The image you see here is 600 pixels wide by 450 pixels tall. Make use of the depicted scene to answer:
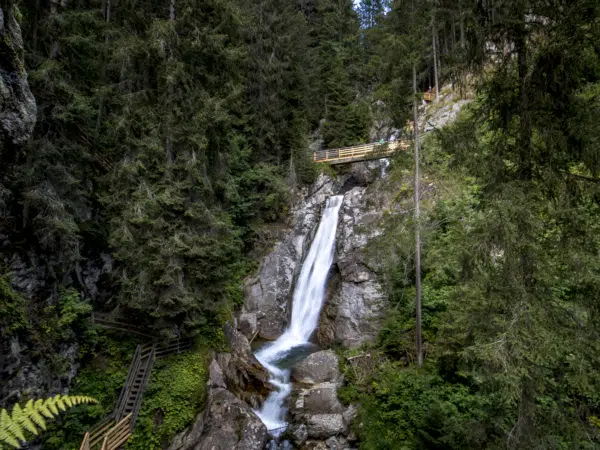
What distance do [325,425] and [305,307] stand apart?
6717 mm

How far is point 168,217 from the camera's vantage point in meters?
10.3

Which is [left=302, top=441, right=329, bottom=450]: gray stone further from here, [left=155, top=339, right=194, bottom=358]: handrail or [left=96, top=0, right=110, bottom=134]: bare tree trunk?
[left=96, top=0, right=110, bottom=134]: bare tree trunk

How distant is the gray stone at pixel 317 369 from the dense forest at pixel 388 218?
1.26 metres

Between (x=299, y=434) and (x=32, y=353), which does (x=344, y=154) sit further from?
(x=32, y=353)

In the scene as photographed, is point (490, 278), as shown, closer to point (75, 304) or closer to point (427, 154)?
point (427, 154)

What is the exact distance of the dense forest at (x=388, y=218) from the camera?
4.28 m

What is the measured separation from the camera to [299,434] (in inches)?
349

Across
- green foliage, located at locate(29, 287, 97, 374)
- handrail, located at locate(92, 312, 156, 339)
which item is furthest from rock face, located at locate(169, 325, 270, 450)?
green foliage, located at locate(29, 287, 97, 374)

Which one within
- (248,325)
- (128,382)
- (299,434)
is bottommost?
(299,434)

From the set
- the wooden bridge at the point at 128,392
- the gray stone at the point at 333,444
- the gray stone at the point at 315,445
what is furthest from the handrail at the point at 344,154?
the gray stone at the point at 315,445

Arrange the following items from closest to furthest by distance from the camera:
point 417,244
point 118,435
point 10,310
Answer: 1. point 10,310
2. point 118,435
3. point 417,244

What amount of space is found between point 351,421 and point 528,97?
853 cm

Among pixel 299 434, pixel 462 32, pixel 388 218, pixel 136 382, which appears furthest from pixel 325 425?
pixel 462 32

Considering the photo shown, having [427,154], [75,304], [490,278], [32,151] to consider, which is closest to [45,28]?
[32,151]
